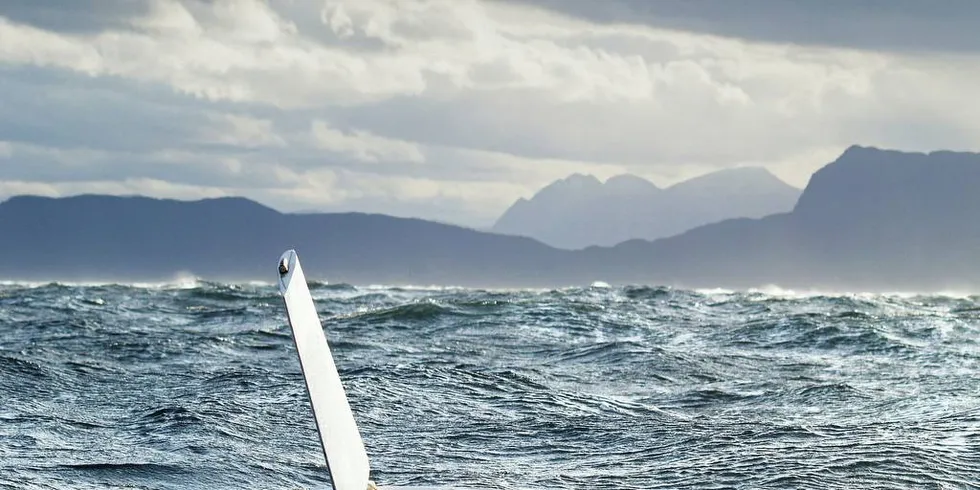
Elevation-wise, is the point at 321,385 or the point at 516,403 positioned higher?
the point at 321,385

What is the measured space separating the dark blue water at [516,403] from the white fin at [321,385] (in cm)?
811

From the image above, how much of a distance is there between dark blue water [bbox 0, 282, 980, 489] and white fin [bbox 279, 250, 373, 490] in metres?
8.11

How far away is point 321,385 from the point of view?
9.45 meters

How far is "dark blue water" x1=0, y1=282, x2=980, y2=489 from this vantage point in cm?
1886

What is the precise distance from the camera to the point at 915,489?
1714 cm

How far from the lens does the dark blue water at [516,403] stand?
1886cm

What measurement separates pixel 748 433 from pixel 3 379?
57.4 ft

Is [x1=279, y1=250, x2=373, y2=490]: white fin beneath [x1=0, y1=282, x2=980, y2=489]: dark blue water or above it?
above

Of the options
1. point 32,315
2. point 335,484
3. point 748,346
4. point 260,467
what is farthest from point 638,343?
point 335,484

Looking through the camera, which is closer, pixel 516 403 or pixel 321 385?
pixel 321 385

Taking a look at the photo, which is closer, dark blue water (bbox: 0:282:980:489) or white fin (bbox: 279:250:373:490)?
white fin (bbox: 279:250:373:490)

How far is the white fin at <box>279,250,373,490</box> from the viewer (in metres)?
8.90

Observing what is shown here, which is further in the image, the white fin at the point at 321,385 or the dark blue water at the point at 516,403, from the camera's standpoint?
the dark blue water at the point at 516,403

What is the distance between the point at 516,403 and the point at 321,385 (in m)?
17.4
